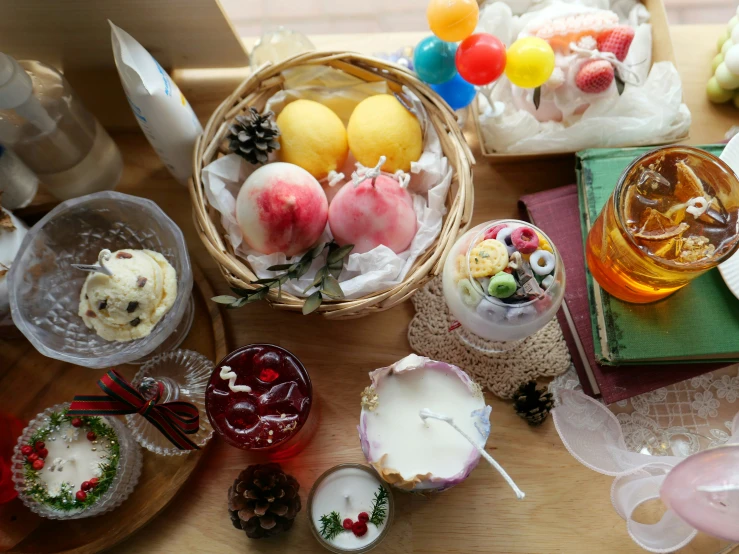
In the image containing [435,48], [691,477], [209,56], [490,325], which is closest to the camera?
[691,477]

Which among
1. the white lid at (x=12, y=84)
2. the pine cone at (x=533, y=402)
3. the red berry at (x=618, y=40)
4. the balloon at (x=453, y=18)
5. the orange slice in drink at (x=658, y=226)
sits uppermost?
the white lid at (x=12, y=84)

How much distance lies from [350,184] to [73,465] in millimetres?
474

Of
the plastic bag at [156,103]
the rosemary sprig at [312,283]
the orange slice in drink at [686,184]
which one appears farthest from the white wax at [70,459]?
the orange slice in drink at [686,184]

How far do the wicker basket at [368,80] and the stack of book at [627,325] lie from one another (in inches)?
6.4

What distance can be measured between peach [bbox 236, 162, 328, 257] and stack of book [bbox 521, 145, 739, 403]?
32cm

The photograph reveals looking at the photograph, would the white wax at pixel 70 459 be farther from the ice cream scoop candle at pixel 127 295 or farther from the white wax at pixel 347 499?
the white wax at pixel 347 499

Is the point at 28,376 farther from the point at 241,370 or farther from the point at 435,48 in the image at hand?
the point at 435,48

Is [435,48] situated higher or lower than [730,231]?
higher

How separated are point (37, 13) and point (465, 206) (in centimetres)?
60

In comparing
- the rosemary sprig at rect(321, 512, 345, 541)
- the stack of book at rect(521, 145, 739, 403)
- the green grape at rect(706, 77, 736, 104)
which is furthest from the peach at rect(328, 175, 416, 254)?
the green grape at rect(706, 77, 736, 104)

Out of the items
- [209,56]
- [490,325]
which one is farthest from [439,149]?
[209,56]

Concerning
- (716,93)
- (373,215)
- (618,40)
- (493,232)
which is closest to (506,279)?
(493,232)

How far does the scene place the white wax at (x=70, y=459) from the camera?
0.69 meters

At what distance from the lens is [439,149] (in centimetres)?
76
